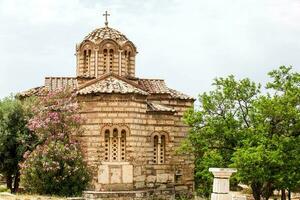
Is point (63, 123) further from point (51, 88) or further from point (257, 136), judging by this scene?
point (257, 136)

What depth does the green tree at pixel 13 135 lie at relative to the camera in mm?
25562

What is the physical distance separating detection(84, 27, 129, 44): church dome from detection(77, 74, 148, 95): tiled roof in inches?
96.1

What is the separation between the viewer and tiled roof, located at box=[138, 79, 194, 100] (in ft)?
100.0

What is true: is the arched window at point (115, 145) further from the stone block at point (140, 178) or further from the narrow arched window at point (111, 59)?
the narrow arched window at point (111, 59)

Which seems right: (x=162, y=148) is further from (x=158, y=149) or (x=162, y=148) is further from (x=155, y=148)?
(x=155, y=148)

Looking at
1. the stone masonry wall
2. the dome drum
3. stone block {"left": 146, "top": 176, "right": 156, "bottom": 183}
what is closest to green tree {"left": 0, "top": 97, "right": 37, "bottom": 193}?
the stone masonry wall

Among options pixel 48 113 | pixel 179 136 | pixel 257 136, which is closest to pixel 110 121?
pixel 48 113

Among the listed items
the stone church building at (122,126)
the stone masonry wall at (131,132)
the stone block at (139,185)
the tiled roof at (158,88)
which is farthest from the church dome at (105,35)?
the stone block at (139,185)

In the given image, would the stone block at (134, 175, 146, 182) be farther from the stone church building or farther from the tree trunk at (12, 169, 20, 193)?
the tree trunk at (12, 169, 20, 193)

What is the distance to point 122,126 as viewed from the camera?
84.4 feet

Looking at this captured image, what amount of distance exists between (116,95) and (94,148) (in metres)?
2.53

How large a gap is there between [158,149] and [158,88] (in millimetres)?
4391

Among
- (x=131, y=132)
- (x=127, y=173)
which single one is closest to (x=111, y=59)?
(x=131, y=132)

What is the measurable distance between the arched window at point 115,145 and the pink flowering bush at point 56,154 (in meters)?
1.32
